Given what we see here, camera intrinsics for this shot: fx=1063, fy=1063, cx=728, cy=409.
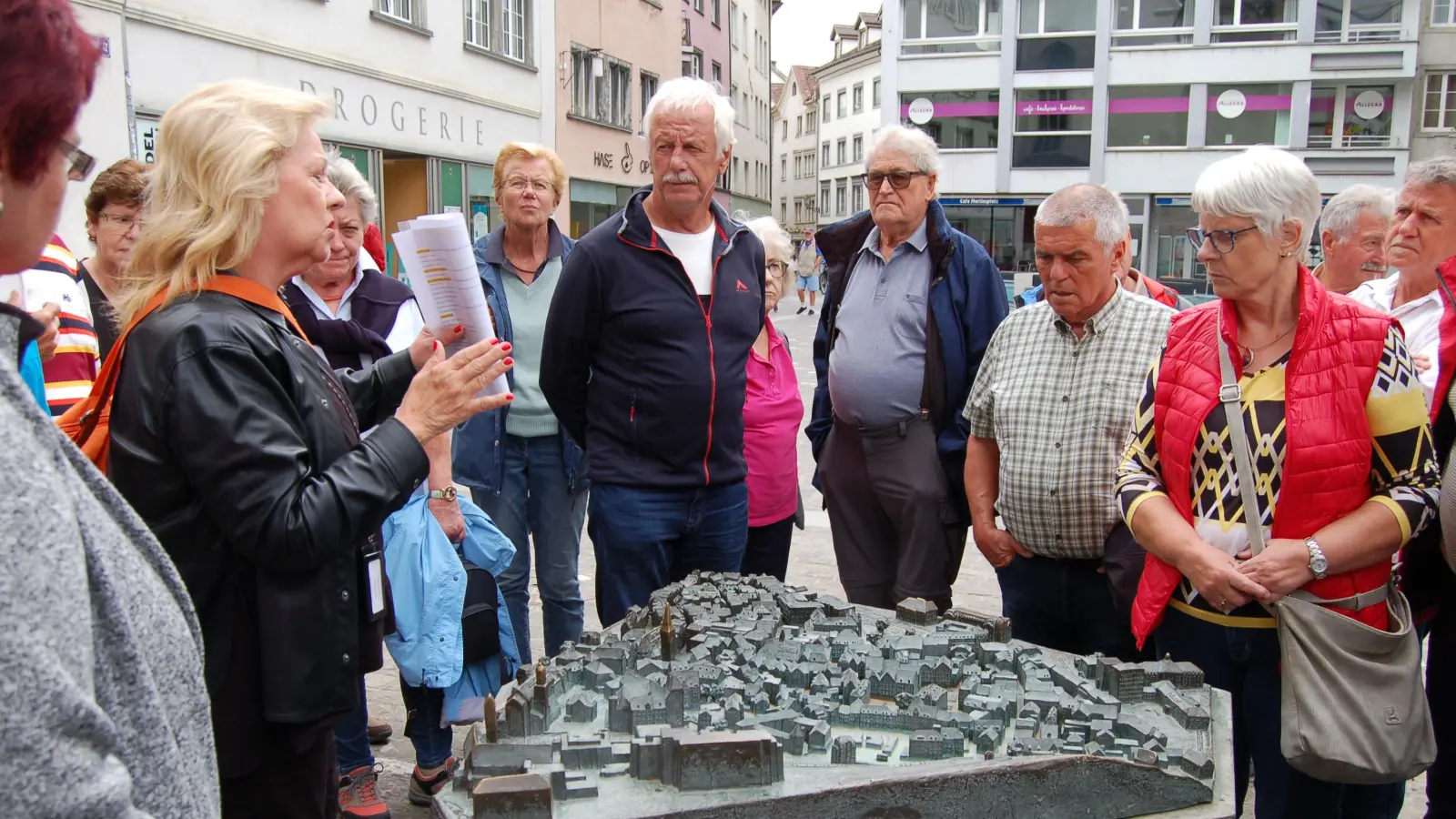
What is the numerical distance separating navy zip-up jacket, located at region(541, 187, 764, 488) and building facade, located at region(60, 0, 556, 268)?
516 cm

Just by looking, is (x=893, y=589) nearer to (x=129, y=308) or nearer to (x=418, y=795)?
(x=418, y=795)

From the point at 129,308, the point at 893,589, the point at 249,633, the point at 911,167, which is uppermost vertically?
the point at 911,167

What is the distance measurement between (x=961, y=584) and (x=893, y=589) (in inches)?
76.9

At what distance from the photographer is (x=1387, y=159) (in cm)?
2744

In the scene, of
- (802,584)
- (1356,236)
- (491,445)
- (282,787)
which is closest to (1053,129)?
(1356,236)

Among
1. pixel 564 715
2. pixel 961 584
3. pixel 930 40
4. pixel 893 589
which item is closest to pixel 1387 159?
pixel 930 40

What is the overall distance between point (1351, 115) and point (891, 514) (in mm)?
30118

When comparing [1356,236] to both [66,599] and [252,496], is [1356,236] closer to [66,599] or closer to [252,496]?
[252,496]

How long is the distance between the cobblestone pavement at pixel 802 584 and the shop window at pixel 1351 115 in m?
25.3

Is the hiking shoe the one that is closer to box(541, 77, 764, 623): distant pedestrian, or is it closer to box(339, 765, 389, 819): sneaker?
box(339, 765, 389, 819): sneaker

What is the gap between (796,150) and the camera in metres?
64.9

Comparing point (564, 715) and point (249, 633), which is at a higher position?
point (249, 633)

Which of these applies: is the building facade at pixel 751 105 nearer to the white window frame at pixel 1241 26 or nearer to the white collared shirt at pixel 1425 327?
the white window frame at pixel 1241 26

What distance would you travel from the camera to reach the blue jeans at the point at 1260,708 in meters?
2.33
